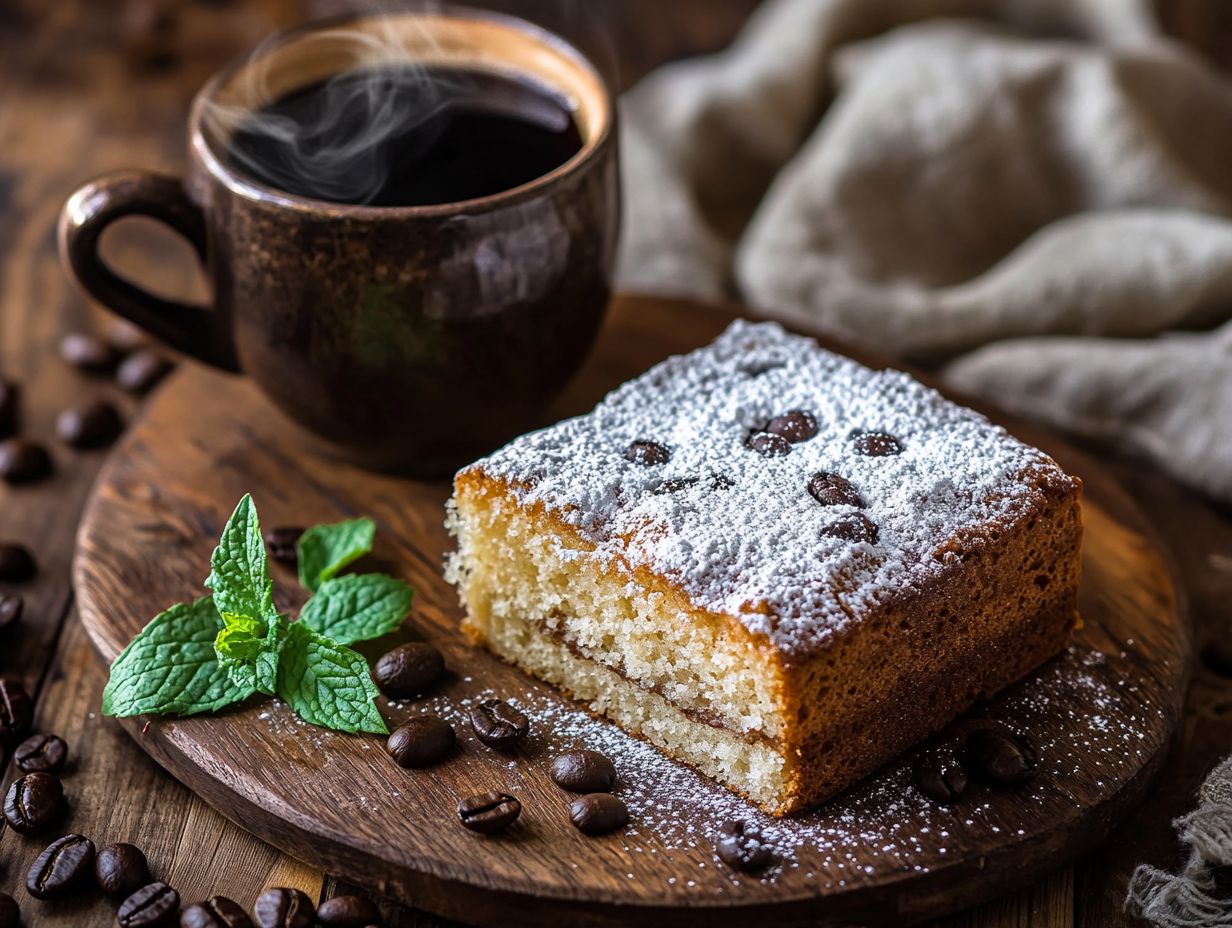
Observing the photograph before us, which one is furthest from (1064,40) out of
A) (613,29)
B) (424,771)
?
(424,771)

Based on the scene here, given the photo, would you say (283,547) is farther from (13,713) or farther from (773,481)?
(773,481)

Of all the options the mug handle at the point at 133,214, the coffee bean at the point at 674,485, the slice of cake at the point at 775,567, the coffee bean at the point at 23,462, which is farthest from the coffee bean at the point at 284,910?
the coffee bean at the point at 23,462

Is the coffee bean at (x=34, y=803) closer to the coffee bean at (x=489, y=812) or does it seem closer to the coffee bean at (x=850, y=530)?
the coffee bean at (x=489, y=812)

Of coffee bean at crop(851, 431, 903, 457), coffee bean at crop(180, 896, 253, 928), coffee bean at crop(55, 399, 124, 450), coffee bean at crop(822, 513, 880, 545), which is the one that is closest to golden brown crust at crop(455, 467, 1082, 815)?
coffee bean at crop(822, 513, 880, 545)

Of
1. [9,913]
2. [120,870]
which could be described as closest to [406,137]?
[120,870]

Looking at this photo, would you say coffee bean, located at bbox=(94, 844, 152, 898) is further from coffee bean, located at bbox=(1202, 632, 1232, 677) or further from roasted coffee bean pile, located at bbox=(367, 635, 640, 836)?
coffee bean, located at bbox=(1202, 632, 1232, 677)

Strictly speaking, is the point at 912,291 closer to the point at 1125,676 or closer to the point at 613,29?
the point at 1125,676
